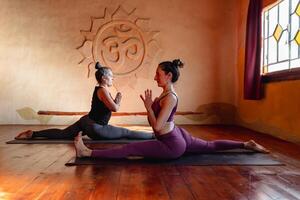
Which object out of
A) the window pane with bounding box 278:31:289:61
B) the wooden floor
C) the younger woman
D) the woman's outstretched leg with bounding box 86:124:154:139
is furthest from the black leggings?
the window pane with bounding box 278:31:289:61

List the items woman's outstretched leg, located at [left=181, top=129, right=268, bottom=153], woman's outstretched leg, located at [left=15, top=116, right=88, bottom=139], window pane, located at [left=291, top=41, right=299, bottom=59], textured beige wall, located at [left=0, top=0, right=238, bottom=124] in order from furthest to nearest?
textured beige wall, located at [left=0, top=0, right=238, bottom=124], window pane, located at [left=291, top=41, right=299, bottom=59], woman's outstretched leg, located at [left=15, top=116, right=88, bottom=139], woman's outstretched leg, located at [left=181, top=129, right=268, bottom=153]

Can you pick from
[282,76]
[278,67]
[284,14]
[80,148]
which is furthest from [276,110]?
[80,148]

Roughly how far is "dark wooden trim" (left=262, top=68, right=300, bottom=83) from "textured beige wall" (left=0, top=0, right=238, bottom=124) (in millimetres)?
1645

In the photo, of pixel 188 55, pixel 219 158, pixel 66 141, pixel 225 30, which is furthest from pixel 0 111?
pixel 219 158

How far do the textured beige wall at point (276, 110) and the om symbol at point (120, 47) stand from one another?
1.81 meters

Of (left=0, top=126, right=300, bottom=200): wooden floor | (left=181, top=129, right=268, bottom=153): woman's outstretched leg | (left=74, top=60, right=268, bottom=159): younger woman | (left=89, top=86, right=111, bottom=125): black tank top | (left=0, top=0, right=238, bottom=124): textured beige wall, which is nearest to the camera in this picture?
(left=0, top=126, right=300, bottom=200): wooden floor

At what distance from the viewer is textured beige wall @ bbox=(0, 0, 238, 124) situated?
665 cm

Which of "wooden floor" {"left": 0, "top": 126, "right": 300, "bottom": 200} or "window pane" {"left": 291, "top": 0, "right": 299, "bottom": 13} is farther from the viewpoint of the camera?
"window pane" {"left": 291, "top": 0, "right": 299, "bottom": 13}

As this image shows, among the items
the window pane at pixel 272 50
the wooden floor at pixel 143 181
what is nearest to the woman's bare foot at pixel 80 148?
the wooden floor at pixel 143 181

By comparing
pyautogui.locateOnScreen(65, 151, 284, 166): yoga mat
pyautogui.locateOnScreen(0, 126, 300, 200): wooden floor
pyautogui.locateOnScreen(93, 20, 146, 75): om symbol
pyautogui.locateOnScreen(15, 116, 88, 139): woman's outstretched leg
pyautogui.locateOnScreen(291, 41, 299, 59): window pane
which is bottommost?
pyautogui.locateOnScreen(0, 126, 300, 200): wooden floor

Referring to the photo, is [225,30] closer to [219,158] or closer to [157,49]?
[157,49]

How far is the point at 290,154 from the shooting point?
11.3 feet

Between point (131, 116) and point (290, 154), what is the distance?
12.1 ft

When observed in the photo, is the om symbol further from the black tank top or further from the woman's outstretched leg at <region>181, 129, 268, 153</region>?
the woman's outstretched leg at <region>181, 129, 268, 153</region>
